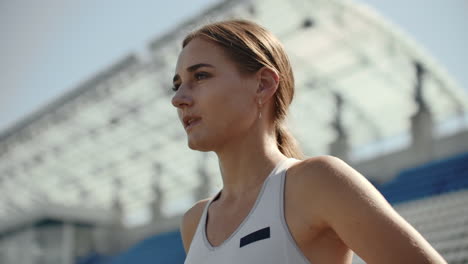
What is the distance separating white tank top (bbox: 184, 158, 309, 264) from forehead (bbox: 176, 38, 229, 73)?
40 centimetres

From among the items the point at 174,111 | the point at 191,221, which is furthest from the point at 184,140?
the point at 191,221

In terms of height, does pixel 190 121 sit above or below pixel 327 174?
above

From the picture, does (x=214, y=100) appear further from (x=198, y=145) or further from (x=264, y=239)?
(x=264, y=239)

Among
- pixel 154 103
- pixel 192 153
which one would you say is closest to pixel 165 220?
pixel 192 153

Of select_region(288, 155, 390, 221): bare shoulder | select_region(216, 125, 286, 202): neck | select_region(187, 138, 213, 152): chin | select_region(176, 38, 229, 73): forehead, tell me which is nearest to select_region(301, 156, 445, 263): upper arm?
select_region(288, 155, 390, 221): bare shoulder

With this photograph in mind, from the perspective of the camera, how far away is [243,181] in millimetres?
1700

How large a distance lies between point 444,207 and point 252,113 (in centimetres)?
814

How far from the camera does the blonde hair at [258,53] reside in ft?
5.46

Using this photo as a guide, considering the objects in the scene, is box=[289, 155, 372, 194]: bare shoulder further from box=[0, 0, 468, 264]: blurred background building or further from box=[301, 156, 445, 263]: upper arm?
box=[0, 0, 468, 264]: blurred background building

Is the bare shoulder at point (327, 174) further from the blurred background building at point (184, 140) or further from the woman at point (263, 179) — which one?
the blurred background building at point (184, 140)

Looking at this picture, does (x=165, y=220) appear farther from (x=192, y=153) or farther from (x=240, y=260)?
(x=240, y=260)

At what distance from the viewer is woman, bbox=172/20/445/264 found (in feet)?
4.10

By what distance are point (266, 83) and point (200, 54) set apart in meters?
0.24

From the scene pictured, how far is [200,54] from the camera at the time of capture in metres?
1.69
